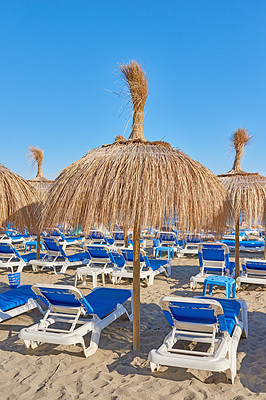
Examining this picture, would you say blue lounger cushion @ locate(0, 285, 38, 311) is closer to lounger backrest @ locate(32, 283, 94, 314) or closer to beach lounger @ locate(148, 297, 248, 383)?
lounger backrest @ locate(32, 283, 94, 314)

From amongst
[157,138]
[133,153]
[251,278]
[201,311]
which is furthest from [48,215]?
[251,278]

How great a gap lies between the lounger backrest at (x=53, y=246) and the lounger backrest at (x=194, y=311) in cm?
484

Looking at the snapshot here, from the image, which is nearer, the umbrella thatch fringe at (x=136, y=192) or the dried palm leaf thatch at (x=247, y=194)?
the umbrella thatch fringe at (x=136, y=192)

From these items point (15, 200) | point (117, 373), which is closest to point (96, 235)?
point (15, 200)

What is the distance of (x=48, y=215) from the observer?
3215mm

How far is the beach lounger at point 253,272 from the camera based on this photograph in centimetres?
617

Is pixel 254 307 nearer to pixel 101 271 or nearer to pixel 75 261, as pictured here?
pixel 101 271

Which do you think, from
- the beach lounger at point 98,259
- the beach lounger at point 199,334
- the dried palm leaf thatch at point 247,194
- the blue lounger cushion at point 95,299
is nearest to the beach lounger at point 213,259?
the dried palm leaf thatch at point 247,194

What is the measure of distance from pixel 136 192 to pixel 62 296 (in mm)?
1473

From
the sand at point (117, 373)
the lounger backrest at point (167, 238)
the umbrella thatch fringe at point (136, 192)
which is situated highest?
the umbrella thatch fringe at point (136, 192)

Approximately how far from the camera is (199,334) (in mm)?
3090

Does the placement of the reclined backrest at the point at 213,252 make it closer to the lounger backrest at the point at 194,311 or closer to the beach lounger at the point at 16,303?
the lounger backrest at the point at 194,311

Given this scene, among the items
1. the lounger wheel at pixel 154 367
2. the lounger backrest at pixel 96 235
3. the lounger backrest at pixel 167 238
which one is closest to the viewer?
the lounger wheel at pixel 154 367

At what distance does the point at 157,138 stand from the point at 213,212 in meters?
1.09
